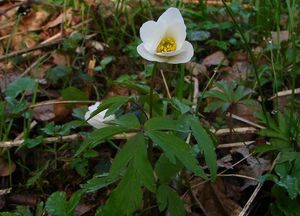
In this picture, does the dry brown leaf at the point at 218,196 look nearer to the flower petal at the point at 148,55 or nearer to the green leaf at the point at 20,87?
the flower petal at the point at 148,55

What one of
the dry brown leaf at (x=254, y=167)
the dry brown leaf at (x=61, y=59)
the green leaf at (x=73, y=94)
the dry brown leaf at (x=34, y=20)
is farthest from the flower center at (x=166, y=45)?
the dry brown leaf at (x=34, y=20)

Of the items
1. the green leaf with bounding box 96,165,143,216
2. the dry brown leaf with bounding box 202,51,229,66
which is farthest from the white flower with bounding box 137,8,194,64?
the dry brown leaf with bounding box 202,51,229,66

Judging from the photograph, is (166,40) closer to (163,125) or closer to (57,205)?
(163,125)

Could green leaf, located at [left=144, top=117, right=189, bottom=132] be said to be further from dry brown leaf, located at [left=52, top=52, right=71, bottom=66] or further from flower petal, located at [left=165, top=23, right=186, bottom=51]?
dry brown leaf, located at [left=52, top=52, right=71, bottom=66]

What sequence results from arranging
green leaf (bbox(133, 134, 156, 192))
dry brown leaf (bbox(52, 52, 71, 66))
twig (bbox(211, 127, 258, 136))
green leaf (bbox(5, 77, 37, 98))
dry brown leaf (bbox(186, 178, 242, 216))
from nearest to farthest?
green leaf (bbox(133, 134, 156, 192))
dry brown leaf (bbox(186, 178, 242, 216))
twig (bbox(211, 127, 258, 136))
green leaf (bbox(5, 77, 37, 98))
dry brown leaf (bbox(52, 52, 71, 66))

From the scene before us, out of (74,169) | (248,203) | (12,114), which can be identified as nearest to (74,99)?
(12,114)
